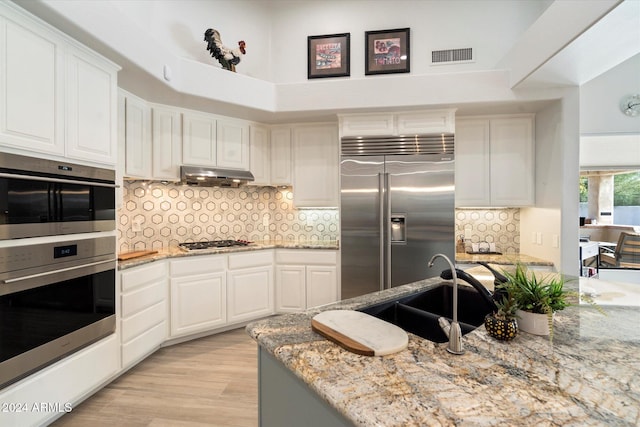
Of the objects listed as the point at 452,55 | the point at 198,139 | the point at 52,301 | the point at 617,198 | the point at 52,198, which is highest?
the point at 452,55

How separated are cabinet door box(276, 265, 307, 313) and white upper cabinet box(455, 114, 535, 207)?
1995 mm

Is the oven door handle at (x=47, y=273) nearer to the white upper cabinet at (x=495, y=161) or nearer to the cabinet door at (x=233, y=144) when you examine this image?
the cabinet door at (x=233, y=144)

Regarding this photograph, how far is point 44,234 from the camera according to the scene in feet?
5.59

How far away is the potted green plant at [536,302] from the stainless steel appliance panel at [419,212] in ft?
6.71

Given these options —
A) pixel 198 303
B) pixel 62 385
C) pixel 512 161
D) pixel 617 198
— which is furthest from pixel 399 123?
pixel 617 198

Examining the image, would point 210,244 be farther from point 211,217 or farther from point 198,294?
point 198,294

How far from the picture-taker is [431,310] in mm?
1728

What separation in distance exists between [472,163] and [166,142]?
3332 millimetres

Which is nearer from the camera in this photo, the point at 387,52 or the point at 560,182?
the point at 560,182

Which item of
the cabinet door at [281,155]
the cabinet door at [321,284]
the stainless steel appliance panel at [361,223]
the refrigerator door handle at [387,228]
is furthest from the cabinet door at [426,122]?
the cabinet door at [321,284]

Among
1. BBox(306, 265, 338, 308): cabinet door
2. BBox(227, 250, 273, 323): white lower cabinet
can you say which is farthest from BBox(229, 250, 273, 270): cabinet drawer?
BBox(306, 265, 338, 308): cabinet door

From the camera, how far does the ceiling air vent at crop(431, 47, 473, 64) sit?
137 inches

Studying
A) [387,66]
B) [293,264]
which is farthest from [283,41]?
[293,264]

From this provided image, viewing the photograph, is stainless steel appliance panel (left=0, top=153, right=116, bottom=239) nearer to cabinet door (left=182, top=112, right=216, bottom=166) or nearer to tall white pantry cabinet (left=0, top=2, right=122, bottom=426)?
tall white pantry cabinet (left=0, top=2, right=122, bottom=426)
